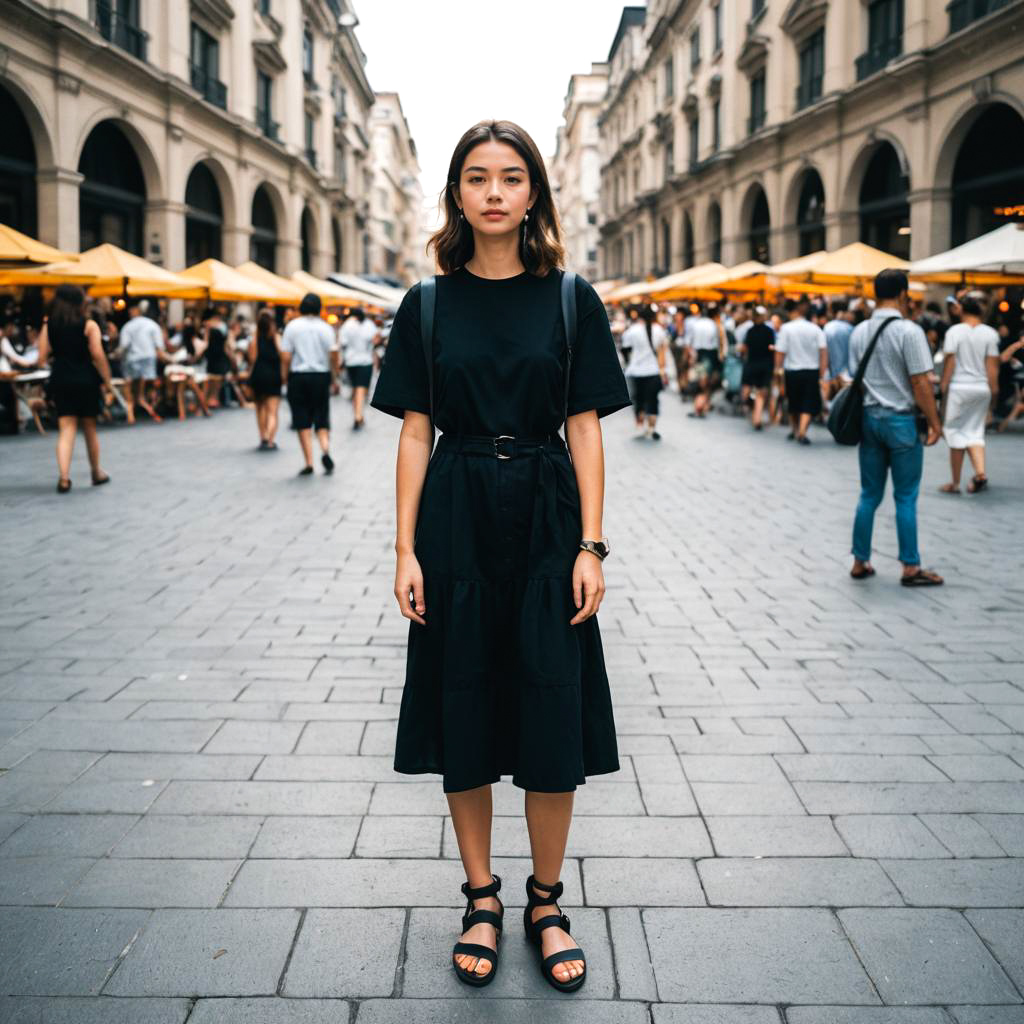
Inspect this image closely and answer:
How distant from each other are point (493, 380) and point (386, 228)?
81139mm

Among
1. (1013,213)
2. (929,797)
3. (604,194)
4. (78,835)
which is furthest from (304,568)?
(604,194)

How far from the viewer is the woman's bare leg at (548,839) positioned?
2697mm

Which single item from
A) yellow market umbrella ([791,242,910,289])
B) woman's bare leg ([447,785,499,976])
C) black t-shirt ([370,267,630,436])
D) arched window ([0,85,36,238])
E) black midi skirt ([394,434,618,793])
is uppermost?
arched window ([0,85,36,238])

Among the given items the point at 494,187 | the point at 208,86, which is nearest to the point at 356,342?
the point at 494,187

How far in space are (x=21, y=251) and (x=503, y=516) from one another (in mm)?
13405

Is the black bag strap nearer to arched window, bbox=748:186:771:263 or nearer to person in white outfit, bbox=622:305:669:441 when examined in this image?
person in white outfit, bbox=622:305:669:441

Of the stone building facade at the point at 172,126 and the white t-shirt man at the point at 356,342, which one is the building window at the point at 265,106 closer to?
the stone building facade at the point at 172,126

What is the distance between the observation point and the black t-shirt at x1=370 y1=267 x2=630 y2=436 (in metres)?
2.59

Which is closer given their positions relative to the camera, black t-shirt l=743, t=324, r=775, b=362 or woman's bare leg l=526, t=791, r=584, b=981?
woman's bare leg l=526, t=791, r=584, b=981

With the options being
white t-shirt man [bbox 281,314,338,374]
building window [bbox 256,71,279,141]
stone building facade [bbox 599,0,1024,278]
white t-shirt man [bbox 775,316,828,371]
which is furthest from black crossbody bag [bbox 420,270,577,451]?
building window [bbox 256,71,279,141]

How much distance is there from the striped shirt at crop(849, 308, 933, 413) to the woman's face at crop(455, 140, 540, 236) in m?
4.61

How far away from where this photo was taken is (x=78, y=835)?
11.0 ft

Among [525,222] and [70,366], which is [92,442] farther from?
[525,222]

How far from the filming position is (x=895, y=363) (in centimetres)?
668
